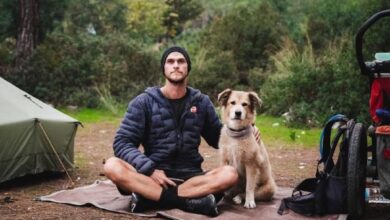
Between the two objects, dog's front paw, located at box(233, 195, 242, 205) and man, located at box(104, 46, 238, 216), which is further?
dog's front paw, located at box(233, 195, 242, 205)

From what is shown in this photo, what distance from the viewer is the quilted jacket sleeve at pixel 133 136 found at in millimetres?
4961

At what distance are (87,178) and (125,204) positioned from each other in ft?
5.12

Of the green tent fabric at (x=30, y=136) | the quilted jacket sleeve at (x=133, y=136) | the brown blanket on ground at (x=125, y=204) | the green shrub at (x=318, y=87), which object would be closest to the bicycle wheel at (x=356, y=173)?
the brown blanket on ground at (x=125, y=204)

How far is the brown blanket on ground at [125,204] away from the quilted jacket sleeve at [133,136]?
0.47 m

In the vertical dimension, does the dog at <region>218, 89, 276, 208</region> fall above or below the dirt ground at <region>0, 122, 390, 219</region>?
above

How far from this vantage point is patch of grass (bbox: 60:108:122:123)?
12.5 meters

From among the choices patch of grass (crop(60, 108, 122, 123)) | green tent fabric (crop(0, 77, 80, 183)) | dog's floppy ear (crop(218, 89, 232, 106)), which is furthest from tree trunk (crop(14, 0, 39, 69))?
dog's floppy ear (crop(218, 89, 232, 106))

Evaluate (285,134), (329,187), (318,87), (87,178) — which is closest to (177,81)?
(329,187)

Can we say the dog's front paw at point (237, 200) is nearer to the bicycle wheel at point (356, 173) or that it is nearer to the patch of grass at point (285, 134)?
the bicycle wheel at point (356, 173)

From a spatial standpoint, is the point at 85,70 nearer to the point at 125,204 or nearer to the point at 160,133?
the point at 125,204

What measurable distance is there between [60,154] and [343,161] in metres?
3.40

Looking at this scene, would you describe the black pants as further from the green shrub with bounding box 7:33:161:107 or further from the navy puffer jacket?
the green shrub with bounding box 7:33:161:107

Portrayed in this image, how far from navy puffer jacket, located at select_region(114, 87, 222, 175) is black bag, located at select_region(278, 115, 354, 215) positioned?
985 millimetres

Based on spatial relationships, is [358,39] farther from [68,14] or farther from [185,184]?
[68,14]
